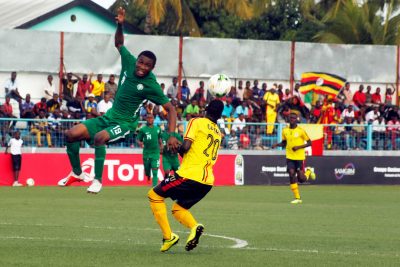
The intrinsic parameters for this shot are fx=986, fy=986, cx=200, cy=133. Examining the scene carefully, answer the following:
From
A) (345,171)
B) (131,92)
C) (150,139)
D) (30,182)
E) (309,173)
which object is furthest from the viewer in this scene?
(345,171)

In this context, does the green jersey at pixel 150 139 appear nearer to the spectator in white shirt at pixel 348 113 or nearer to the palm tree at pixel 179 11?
the spectator in white shirt at pixel 348 113

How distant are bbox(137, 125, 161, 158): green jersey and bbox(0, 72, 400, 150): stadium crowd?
9.89ft

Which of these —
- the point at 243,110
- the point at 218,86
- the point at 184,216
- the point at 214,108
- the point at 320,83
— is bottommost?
the point at 184,216

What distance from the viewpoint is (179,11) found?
4256 centimetres

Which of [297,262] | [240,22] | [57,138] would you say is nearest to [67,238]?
[297,262]

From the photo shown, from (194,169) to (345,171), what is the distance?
79.5ft

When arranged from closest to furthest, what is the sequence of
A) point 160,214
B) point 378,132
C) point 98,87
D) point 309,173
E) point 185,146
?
point 185,146 → point 160,214 → point 309,173 → point 98,87 → point 378,132

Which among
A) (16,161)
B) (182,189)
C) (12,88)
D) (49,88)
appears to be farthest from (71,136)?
(49,88)

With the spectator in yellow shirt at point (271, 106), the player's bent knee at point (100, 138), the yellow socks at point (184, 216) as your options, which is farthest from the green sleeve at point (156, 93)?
the spectator in yellow shirt at point (271, 106)

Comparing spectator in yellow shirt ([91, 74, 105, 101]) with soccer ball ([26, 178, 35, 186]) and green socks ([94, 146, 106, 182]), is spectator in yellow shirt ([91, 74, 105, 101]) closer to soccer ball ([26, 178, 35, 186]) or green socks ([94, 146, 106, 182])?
soccer ball ([26, 178, 35, 186])

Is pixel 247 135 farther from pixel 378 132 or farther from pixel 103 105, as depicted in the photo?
pixel 103 105

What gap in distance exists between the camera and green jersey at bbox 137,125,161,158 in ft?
89.8

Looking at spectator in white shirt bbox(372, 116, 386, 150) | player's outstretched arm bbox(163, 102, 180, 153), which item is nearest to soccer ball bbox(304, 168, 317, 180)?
spectator in white shirt bbox(372, 116, 386, 150)

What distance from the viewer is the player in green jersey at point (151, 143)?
89.9 ft
